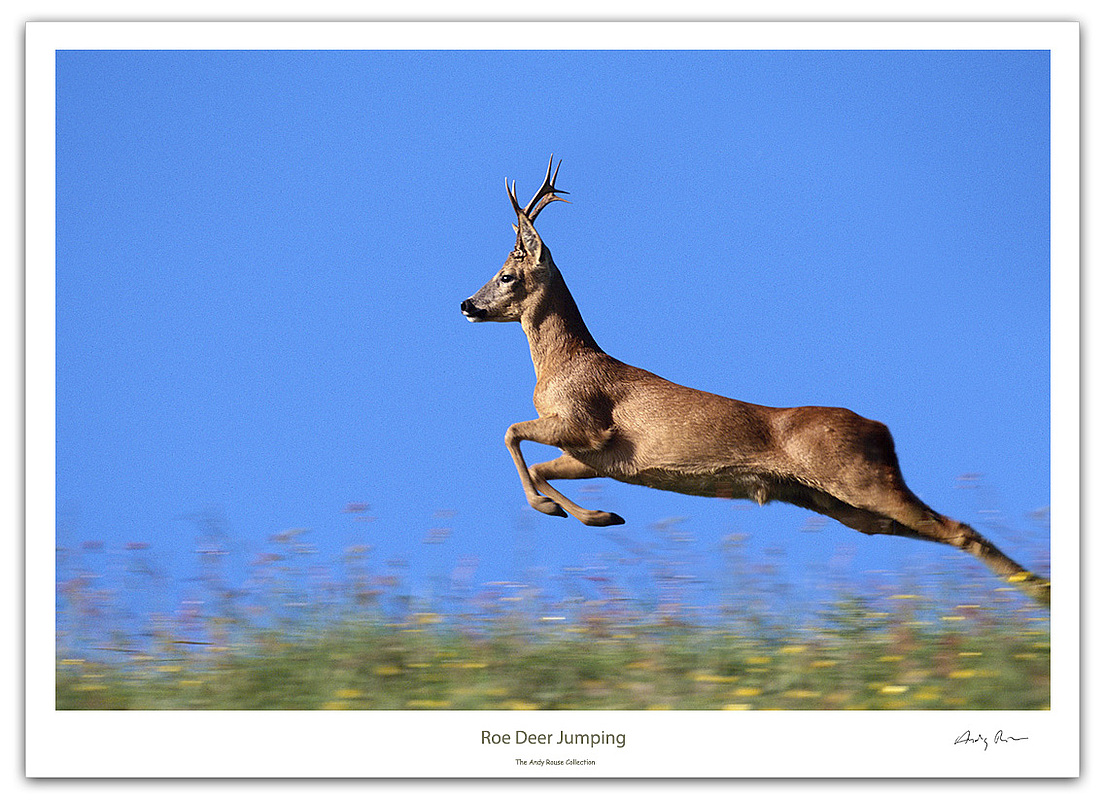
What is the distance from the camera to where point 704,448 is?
640cm

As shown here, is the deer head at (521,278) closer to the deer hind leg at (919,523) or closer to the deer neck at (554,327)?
the deer neck at (554,327)

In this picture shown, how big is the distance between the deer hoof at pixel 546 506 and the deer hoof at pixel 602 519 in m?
0.15

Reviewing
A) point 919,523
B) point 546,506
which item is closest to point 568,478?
point 546,506

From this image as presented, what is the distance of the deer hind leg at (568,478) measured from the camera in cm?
A: 659

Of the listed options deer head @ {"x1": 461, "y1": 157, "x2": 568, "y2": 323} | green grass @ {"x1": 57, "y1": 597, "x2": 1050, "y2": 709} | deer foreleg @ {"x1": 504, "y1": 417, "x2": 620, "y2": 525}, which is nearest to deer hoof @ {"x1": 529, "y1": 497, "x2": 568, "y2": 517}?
deer foreleg @ {"x1": 504, "y1": 417, "x2": 620, "y2": 525}
